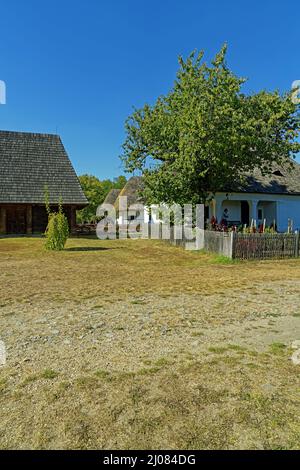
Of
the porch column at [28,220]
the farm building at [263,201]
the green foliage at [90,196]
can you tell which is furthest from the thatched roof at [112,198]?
the porch column at [28,220]

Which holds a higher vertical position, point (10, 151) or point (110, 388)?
point (10, 151)

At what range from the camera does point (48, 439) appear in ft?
8.40

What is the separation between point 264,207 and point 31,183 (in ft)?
64.6

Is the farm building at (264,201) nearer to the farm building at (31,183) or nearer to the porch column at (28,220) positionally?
the farm building at (31,183)

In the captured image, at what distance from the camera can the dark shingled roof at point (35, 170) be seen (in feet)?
82.3

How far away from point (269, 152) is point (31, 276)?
15.2 meters

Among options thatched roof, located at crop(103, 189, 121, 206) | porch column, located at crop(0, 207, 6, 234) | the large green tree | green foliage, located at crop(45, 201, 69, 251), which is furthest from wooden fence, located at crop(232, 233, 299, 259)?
thatched roof, located at crop(103, 189, 121, 206)

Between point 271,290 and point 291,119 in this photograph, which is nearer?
point 271,290

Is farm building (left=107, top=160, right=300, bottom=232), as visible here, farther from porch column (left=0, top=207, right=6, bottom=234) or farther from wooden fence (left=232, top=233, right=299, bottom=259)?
porch column (left=0, top=207, right=6, bottom=234)

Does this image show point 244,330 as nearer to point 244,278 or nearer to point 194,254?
point 244,278

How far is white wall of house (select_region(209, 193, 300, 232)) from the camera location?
24.8 meters

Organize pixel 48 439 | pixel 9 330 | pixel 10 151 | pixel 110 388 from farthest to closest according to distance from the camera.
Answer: pixel 10 151 < pixel 9 330 < pixel 110 388 < pixel 48 439

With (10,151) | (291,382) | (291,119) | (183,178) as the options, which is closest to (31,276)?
(291,382)

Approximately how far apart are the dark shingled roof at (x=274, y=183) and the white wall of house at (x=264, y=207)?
44 cm
